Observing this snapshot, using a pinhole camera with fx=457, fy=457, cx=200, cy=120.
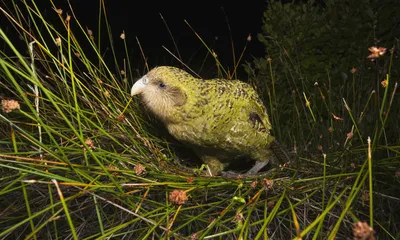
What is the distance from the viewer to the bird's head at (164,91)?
0.90m

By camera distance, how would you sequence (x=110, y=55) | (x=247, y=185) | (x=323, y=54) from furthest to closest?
(x=110, y=55) → (x=323, y=54) → (x=247, y=185)

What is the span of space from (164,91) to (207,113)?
97 millimetres

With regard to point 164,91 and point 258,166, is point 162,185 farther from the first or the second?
point 258,166

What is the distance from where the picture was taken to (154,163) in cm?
89

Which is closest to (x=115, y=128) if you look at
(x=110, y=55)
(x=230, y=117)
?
(x=230, y=117)

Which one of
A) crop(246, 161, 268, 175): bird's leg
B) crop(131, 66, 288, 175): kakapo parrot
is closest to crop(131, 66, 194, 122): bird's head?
crop(131, 66, 288, 175): kakapo parrot

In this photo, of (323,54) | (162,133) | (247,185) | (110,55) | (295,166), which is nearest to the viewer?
(247,185)

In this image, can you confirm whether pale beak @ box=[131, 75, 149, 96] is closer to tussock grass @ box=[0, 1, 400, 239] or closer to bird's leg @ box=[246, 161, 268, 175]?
tussock grass @ box=[0, 1, 400, 239]

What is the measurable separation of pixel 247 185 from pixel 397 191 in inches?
11.3

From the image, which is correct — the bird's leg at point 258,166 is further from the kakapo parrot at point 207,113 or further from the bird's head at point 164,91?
the bird's head at point 164,91

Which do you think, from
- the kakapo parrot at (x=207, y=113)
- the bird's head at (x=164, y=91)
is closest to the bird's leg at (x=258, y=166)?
the kakapo parrot at (x=207, y=113)

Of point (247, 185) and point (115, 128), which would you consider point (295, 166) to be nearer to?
point (247, 185)

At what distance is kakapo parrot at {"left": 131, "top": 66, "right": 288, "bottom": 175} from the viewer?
899mm

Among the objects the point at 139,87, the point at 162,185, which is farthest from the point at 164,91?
the point at 162,185
